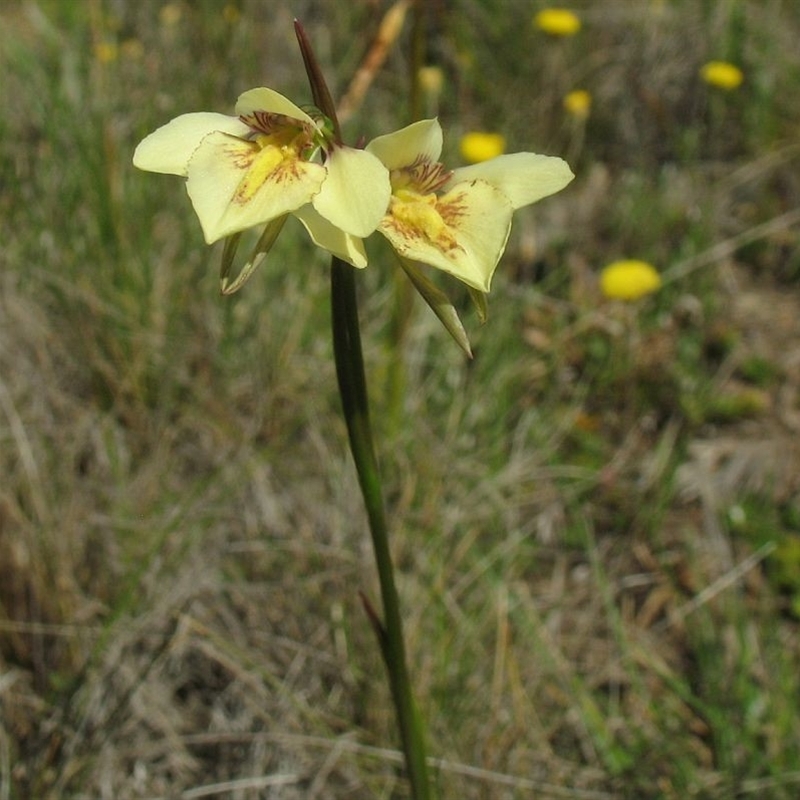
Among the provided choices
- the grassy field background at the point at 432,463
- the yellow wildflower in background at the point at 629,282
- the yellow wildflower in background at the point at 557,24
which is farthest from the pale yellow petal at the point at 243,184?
the yellow wildflower in background at the point at 557,24

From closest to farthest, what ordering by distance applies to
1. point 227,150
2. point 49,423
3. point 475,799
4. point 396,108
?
point 227,150 < point 475,799 < point 49,423 < point 396,108

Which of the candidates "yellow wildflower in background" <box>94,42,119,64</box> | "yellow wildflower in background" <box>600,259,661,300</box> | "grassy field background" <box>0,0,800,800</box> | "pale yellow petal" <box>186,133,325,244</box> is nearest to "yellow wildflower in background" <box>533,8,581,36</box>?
"grassy field background" <box>0,0,800,800</box>

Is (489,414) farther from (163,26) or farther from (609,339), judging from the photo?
(163,26)

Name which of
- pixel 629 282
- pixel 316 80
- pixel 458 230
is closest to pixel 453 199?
pixel 458 230

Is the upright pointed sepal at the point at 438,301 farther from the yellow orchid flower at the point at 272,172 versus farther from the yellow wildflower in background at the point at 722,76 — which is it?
the yellow wildflower in background at the point at 722,76

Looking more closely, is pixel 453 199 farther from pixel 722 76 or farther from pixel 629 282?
pixel 722 76

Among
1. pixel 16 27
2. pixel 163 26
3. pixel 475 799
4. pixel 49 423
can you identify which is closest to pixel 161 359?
pixel 49 423
